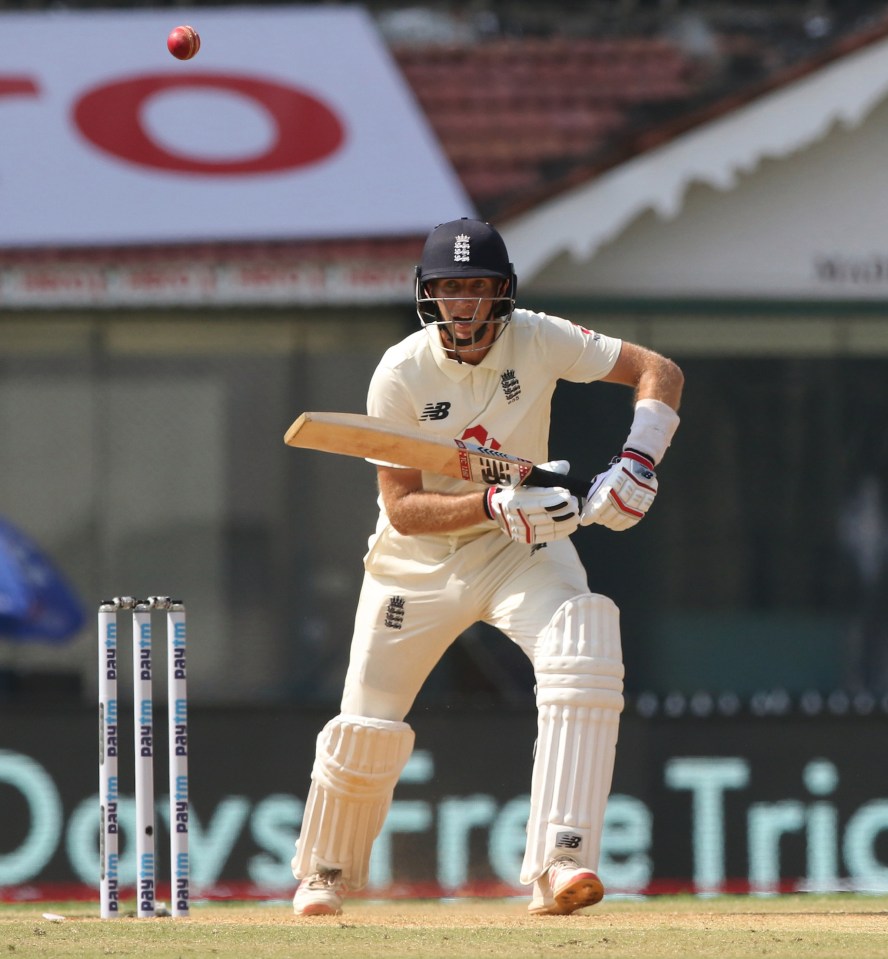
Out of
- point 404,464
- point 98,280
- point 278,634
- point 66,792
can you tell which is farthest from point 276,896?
point 98,280

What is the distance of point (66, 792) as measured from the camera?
7.31 metres

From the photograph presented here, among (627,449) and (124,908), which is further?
(124,908)

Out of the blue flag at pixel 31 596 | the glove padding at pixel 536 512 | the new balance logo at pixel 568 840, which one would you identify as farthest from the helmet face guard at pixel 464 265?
the blue flag at pixel 31 596

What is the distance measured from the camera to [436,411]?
5457 mm

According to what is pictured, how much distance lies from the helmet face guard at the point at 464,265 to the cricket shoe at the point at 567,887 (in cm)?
135


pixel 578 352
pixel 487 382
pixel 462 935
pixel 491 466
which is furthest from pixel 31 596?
pixel 462 935

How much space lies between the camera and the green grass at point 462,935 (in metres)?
4.30

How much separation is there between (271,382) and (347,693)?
5648mm

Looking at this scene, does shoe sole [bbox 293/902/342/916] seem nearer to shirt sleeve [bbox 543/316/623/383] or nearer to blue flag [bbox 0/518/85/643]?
shirt sleeve [bbox 543/316/623/383]

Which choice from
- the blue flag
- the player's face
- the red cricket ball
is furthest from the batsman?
the blue flag

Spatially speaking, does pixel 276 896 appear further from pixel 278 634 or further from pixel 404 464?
pixel 278 634

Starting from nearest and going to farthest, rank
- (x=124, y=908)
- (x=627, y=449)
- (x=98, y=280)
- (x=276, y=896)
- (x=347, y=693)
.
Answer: (x=627, y=449) < (x=347, y=693) < (x=124, y=908) < (x=276, y=896) < (x=98, y=280)

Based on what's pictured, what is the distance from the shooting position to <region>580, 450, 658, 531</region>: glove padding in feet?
16.7

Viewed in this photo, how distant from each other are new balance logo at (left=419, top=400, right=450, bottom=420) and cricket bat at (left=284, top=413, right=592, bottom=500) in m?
0.22
